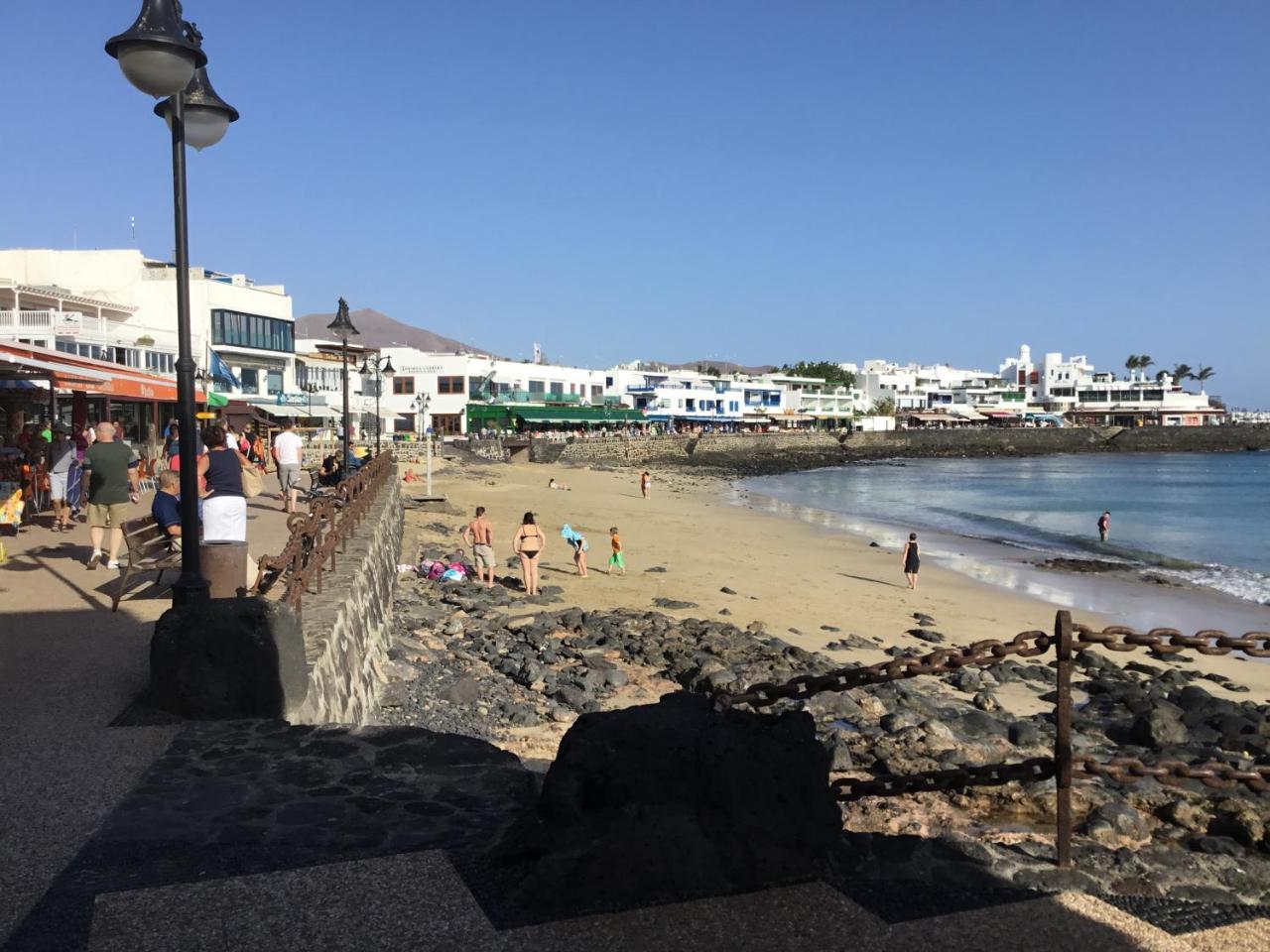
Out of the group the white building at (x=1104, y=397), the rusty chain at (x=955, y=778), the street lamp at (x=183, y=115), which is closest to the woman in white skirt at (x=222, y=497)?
the street lamp at (x=183, y=115)

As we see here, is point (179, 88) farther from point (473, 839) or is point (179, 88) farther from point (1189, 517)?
point (1189, 517)

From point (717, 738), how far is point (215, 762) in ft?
8.36

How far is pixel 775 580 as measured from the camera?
1902 centimetres

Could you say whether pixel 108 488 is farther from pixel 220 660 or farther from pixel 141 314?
pixel 141 314

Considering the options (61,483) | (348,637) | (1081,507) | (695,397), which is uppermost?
(695,397)

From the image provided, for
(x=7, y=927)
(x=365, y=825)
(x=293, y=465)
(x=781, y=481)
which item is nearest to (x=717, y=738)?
(x=365, y=825)

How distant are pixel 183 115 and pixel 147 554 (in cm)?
375

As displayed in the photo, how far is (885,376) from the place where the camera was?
122 m

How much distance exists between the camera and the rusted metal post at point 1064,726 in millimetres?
3359

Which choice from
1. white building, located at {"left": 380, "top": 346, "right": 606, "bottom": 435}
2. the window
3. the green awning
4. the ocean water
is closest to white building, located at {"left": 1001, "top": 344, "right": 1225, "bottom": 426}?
the ocean water

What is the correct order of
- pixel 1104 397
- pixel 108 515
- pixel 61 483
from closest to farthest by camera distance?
1. pixel 108 515
2. pixel 61 483
3. pixel 1104 397

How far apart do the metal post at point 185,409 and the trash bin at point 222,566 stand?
0.80 m

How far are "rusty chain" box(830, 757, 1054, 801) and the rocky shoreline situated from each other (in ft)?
0.91

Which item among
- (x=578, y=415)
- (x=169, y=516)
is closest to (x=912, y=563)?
(x=169, y=516)
